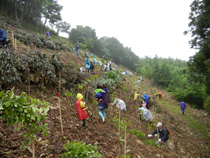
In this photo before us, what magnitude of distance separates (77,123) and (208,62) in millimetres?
8127

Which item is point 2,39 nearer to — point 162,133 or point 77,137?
point 77,137

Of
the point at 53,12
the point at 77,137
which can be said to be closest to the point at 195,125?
the point at 77,137

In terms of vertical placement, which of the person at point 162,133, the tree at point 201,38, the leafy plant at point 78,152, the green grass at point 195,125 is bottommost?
the green grass at point 195,125

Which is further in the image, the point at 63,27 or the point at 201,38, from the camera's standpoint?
the point at 63,27

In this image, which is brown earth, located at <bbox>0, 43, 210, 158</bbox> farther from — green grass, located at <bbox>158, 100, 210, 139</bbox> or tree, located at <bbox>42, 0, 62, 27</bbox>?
tree, located at <bbox>42, 0, 62, 27</bbox>

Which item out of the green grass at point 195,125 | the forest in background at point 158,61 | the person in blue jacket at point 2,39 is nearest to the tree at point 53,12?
the forest in background at point 158,61

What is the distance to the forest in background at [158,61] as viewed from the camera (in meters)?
8.98

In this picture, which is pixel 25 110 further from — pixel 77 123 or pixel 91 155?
pixel 77 123

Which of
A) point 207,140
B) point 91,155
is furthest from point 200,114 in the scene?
point 91,155

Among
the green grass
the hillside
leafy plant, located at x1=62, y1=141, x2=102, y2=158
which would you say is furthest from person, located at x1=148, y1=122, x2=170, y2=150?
the green grass

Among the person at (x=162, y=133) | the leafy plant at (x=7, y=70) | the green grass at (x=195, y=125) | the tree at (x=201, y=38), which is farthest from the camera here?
the green grass at (x=195, y=125)

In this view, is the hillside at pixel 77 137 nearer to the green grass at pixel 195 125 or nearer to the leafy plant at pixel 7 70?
the green grass at pixel 195 125

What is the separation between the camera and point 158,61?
32188 mm

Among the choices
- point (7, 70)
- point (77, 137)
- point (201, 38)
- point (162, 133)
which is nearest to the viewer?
point (77, 137)
